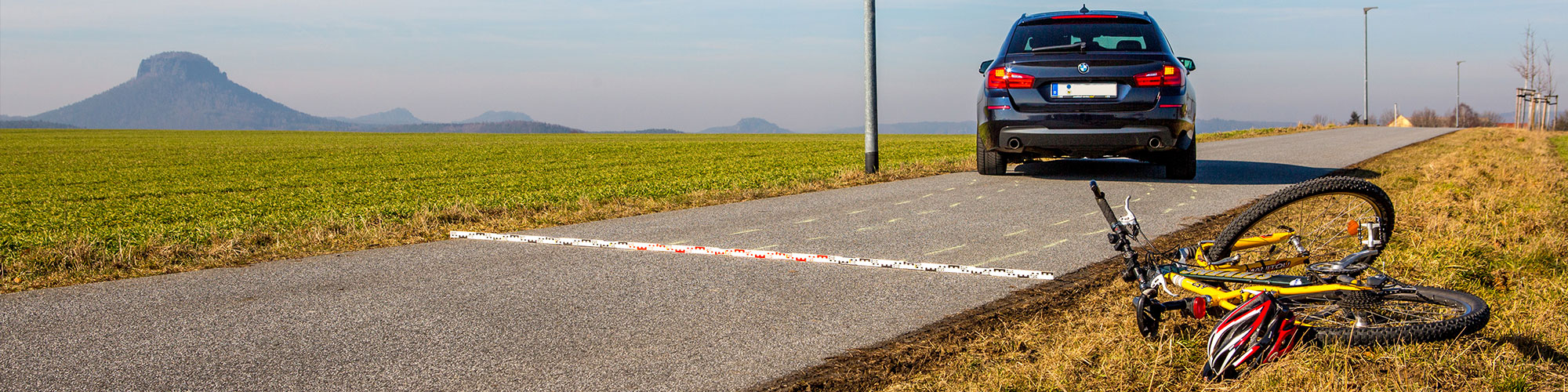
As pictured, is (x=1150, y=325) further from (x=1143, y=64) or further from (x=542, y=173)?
(x=542, y=173)

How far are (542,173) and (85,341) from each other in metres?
18.7

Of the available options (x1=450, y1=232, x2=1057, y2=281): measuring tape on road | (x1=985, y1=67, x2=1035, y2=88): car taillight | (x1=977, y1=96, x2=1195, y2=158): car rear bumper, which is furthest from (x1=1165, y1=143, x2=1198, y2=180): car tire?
(x1=450, y1=232, x2=1057, y2=281): measuring tape on road

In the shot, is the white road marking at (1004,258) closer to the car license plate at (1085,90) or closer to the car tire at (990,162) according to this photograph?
the car license plate at (1085,90)

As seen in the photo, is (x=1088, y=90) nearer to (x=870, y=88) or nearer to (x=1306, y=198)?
(x=870, y=88)

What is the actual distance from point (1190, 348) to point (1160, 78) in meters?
6.36

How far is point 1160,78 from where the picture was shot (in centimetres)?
930

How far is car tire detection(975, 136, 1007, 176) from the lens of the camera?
450 inches

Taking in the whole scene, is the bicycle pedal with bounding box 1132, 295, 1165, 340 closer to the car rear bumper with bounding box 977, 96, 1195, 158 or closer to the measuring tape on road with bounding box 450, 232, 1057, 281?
the measuring tape on road with bounding box 450, 232, 1057, 281

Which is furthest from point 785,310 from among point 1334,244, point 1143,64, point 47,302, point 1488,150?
point 1488,150

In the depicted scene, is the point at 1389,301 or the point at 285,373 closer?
the point at 1389,301

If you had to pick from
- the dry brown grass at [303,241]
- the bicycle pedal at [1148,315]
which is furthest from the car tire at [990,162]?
the bicycle pedal at [1148,315]

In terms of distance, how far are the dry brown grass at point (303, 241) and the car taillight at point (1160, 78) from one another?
3.57 m

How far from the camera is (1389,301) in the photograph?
3270 millimetres

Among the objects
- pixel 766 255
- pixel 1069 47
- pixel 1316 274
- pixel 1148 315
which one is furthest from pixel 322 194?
pixel 1316 274
